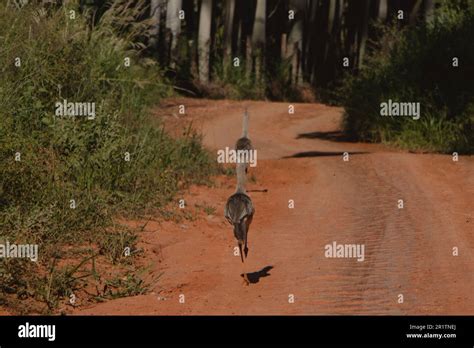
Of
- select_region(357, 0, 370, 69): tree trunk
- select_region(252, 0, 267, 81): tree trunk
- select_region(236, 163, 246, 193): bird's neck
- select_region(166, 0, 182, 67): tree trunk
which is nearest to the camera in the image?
select_region(236, 163, 246, 193): bird's neck

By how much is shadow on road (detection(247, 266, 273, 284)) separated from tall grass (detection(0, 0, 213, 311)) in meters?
1.77

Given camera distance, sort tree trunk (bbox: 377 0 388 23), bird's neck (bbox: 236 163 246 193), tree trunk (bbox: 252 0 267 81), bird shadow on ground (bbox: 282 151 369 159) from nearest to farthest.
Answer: bird's neck (bbox: 236 163 246 193), bird shadow on ground (bbox: 282 151 369 159), tree trunk (bbox: 252 0 267 81), tree trunk (bbox: 377 0 388 23)

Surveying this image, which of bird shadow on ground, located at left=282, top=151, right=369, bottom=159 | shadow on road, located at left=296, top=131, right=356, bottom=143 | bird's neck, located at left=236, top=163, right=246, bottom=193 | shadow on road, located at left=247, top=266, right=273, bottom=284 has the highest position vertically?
shadow on road, located at left=296, top=131, right=356, bottom=143

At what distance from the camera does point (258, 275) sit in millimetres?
12531

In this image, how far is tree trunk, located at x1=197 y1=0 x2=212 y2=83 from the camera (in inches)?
1543

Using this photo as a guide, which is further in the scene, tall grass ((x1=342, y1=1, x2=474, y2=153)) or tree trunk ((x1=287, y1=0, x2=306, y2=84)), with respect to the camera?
tree trunk ((x1=287, y1=0, x2=306, y2=84))

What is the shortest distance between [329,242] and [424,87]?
11154 mm

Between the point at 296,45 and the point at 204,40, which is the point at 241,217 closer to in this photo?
the point at 204,40

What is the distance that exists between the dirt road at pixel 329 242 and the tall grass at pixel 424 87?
1.40 m

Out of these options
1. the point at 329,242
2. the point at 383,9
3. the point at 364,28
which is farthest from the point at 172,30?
the point at 329,242

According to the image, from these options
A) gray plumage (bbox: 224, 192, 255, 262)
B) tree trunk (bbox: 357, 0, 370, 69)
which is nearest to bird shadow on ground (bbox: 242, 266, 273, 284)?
gray plumage (bbox: 224, 192, 255, 262)

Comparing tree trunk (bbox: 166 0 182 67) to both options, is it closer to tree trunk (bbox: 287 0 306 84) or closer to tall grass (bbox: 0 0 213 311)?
tree trunk (bbox: 287 0 306 84)

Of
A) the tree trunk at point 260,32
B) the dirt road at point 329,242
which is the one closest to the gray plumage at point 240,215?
the dirt road at point 329,242

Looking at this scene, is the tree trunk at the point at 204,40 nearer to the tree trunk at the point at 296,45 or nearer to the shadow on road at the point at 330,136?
the tree trunk at the point at 296,45
